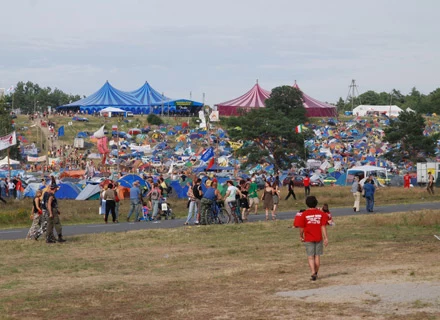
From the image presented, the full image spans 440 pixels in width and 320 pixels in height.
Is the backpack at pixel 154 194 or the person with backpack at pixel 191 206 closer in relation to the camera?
the person with backpack at pixel 191 206

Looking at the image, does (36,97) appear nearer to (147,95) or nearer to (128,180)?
(147,95)

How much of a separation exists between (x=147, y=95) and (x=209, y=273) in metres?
98.8

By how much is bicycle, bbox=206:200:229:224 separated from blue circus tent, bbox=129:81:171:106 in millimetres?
80092

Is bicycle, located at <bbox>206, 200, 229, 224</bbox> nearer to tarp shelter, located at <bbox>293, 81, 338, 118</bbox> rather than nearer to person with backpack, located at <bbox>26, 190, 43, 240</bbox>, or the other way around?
person with backpack, located at <bbox>26, 190, 43, 240</bbox>

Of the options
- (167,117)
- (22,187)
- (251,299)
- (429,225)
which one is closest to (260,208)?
(429,225)

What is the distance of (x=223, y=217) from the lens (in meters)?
28.5

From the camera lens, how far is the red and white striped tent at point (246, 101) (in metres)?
98.6

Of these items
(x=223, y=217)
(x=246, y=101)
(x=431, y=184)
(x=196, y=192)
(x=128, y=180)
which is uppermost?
(x=246, y=101)

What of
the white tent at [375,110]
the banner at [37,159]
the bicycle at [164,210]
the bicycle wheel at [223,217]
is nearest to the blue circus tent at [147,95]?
the white tent at [375,110]

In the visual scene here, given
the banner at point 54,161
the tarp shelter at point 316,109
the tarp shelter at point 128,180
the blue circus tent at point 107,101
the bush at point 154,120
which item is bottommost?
the tarp shelter at point 128,180

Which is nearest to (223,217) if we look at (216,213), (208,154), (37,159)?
(216,213)

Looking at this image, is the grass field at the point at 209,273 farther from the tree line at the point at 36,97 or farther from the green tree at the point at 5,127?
the tree line at the point at 36,97

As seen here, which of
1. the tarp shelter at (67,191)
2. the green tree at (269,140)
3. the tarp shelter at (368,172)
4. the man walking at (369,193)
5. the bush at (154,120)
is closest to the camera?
the man walking at (369,193)

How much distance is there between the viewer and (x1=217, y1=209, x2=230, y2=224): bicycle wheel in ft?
92.5
